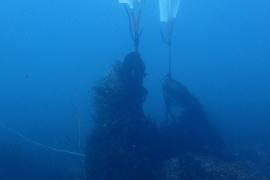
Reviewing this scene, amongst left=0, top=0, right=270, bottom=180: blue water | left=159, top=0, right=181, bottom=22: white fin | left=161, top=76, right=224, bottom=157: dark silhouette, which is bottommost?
left=0, top=0, right=270, bottom=180: blue water

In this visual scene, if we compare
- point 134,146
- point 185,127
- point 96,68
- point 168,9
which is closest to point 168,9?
point 168,9

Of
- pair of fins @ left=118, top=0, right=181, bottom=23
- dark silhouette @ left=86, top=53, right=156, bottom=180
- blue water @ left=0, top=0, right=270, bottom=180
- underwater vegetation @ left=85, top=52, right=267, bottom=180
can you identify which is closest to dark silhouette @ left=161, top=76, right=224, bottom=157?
underwater vegetation @ left=85, top=52, right=267, bottom=180

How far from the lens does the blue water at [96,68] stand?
1277 centimetres

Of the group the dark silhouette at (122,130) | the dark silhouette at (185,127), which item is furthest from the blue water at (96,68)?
the dark silhouette at (185,127)

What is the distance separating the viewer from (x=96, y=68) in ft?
68.5

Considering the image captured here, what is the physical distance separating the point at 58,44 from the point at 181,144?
2298cm

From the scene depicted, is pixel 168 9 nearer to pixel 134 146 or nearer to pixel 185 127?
pixel 185 127

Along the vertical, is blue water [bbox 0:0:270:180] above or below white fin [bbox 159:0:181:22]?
below

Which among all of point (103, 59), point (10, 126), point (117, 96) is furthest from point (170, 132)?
point (103, 59)

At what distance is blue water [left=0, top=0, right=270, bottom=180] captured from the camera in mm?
12773

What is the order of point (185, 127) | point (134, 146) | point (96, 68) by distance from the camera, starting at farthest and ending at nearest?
1. point (96, 68)
2. point (185, 127)
3. point (134, 146)

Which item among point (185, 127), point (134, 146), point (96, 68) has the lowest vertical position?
point (96, 68)

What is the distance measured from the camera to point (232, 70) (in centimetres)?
1955

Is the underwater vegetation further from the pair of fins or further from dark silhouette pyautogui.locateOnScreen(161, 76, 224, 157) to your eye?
the pair of fins
